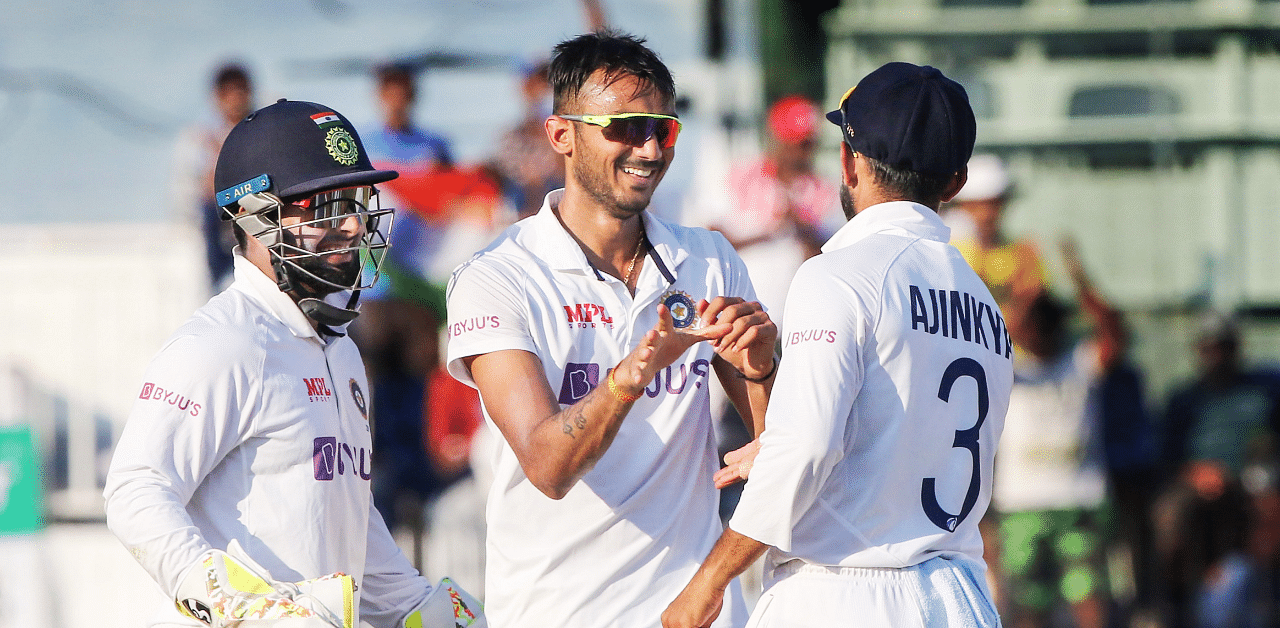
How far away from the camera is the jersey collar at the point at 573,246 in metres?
3.80

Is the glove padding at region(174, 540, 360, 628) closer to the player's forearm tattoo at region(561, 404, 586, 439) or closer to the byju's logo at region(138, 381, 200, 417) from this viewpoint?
the byju's logo at region(138, 381, 200, 417)

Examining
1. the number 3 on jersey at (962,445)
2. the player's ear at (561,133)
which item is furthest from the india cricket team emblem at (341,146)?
the number 3 on jersey at (962,445)

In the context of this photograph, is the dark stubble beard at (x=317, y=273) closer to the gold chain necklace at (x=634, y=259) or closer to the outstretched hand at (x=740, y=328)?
the gold chain necklace at (x=634, y=259)

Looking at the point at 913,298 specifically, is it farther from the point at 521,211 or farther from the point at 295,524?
the point at 521,211

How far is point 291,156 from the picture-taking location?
A: 139 inches

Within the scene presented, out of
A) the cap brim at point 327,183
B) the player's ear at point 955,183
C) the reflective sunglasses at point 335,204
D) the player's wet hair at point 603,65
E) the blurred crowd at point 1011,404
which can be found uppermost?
the player's wet hair at point 603,65

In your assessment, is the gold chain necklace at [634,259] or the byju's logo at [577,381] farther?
the gold chain necklace at [634,259]

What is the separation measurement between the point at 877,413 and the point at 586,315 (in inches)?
34.4

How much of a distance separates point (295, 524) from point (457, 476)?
488 centimetres

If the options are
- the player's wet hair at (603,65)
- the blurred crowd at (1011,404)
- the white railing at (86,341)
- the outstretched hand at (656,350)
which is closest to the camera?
the outstretched hand at (656,350)

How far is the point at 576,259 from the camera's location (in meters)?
3.80

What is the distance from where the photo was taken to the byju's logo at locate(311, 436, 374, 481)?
342 centimetres

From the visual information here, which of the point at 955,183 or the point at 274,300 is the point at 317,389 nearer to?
the point at 274,300

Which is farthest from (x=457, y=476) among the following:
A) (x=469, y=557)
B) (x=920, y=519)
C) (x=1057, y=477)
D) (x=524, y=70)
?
(x=920, y=519)
